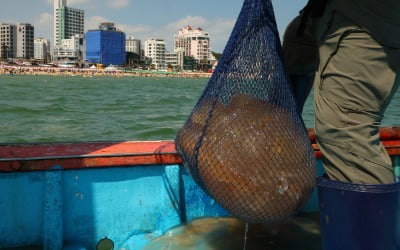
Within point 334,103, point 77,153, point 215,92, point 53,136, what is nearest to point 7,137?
point 53,136

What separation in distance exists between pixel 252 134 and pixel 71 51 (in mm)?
143757

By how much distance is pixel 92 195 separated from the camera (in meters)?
2.33

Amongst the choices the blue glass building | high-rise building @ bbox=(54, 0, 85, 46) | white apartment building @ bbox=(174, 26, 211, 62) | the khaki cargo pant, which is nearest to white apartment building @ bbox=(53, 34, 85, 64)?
the blue glass building

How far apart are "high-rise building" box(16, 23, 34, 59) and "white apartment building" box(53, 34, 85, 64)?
10836 millimetres

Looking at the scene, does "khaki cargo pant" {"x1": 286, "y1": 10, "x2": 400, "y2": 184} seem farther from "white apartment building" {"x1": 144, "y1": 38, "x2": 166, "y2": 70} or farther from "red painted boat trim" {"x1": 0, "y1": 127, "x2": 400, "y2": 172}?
"white apartment building" {"x1": 144, "y1": 38, "x2": 166, "y2": 70}

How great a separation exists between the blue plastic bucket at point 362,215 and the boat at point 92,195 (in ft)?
3.18

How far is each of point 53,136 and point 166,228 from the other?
6.94 meters

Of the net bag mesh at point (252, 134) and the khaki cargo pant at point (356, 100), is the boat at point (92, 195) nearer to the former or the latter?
the net bag mesh at point (252, 134)

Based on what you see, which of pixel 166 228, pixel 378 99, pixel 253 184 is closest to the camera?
pixel 378 99

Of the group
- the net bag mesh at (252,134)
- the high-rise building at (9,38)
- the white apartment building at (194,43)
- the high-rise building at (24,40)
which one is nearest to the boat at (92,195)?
the net bag mesh at (252,134)

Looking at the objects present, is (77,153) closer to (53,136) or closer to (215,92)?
(215,92)

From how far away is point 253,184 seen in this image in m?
1.73

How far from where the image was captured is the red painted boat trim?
7.17 feet

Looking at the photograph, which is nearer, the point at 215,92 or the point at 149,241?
the point at 215,92
